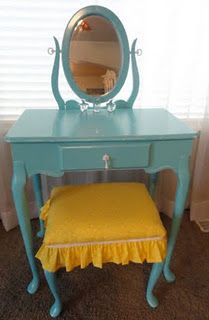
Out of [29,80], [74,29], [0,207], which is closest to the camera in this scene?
[74,29]

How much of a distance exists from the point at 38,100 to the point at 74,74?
0.27m

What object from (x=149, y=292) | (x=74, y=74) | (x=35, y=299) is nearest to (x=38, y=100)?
(x=74, y=74)

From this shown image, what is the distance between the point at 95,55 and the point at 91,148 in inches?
20.0

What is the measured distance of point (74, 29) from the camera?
1.11m

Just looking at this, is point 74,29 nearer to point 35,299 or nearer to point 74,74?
point 74,74

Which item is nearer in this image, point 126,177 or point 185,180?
Answer: point 185,180

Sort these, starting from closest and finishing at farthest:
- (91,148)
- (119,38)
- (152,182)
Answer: (91,148) < (119,38) < (152,182)

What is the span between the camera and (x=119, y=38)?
3.76ft

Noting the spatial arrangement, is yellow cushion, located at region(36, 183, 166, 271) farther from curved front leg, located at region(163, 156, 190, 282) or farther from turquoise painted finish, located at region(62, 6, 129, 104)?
turquoise painted finish, located at region(62, 6, 129, 104)

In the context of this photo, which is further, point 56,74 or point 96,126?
point 56,74

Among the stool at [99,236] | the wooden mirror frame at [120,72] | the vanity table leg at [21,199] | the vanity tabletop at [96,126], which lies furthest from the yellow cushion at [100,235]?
the wooden mirror frame at [120,72]

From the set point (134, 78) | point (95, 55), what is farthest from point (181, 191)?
point (95, 55)

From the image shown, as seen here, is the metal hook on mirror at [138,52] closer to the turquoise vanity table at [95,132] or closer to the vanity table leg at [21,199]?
the turquoise vanity table at [95,132]

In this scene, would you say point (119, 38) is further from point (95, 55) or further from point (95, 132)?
point (95, 132)
